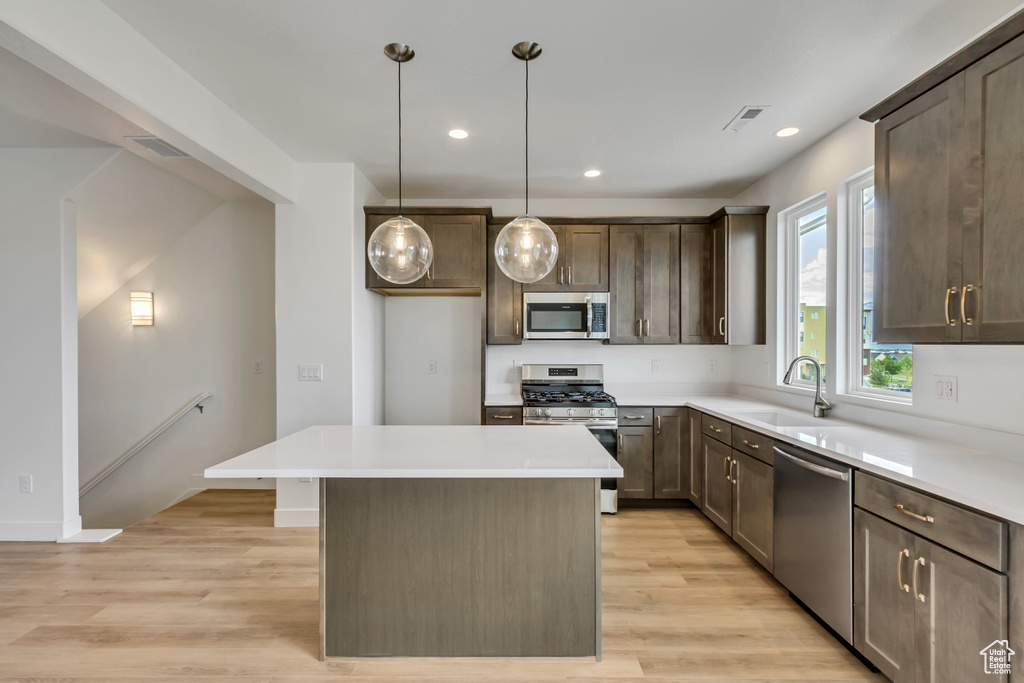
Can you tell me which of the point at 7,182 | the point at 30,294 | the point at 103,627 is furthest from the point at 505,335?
the point at 7,182

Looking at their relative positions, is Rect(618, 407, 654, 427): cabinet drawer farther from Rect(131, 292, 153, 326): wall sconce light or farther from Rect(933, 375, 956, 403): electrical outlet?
Rect(131, 292, 153, 326): wall sconce light

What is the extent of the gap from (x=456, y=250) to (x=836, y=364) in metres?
2.76

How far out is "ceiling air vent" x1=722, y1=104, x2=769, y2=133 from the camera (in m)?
2.68

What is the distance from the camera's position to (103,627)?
229 centimetres

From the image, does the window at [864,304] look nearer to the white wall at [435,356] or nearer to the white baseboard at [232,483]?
the white wall at [435,356]

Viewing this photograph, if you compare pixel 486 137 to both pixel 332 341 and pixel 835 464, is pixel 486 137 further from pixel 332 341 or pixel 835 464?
pixel 835 464

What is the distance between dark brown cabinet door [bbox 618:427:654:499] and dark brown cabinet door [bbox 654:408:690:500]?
5 cm

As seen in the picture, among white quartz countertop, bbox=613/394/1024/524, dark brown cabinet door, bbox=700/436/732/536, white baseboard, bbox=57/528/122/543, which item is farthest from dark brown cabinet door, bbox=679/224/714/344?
white baseboard, bbox=57/528/122/543

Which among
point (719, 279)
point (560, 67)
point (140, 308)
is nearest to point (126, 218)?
point (140, 308)

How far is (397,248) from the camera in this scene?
2258 mm

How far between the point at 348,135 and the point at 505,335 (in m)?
1.92

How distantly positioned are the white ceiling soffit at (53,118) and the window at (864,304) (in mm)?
4169

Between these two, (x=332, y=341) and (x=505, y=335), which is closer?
(x=332, y=341)

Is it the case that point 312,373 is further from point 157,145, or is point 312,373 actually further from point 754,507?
point 754,507
